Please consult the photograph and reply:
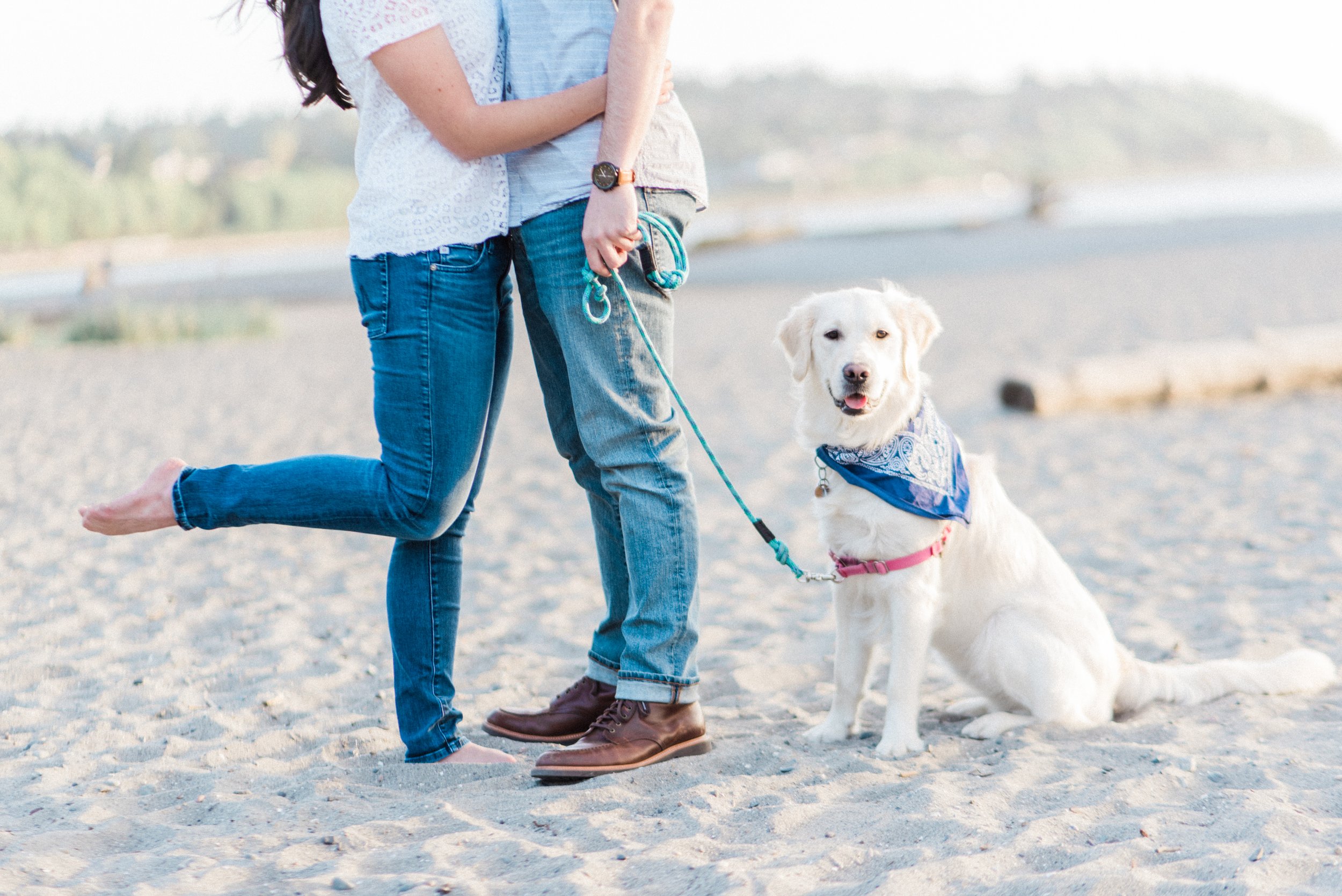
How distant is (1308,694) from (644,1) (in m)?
2.72

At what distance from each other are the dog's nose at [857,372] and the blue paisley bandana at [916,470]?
21cm

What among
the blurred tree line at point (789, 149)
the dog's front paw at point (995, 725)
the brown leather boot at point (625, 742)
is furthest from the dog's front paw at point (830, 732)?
the blurred tree line at point (789, 149)

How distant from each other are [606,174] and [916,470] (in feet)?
3.86

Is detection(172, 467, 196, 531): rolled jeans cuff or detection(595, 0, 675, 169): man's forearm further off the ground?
detection(595, 0, 675, 169): man's forearm

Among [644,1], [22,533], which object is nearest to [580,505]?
[22,533]

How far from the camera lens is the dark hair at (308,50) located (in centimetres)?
242

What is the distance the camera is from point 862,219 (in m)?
52.8

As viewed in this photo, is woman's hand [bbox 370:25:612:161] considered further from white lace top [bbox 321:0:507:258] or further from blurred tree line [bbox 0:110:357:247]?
blurred tree line [bbox 0:110:357:247]

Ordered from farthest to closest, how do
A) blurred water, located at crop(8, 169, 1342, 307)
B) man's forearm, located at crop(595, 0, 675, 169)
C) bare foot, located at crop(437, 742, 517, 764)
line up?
blurred water, located at crop(8, 169, 1342, 307) → bare foot, located at crop(437, 742, 517, 764) → man's forearm, located at crop(595, 0, 675, 169)

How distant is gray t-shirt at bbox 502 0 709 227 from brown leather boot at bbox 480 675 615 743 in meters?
1.34

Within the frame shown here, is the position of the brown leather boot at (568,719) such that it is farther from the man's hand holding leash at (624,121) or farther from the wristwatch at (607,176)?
the wristwatch at (607,176)

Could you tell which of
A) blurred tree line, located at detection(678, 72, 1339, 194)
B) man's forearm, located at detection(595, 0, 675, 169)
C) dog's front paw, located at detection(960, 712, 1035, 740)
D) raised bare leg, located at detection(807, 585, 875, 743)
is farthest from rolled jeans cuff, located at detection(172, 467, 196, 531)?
blurred tree line, located at detection(678, 72, 1339, 194)

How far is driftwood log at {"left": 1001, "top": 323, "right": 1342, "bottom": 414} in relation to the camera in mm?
8195

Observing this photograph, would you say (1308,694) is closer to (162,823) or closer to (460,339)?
(460,339)
